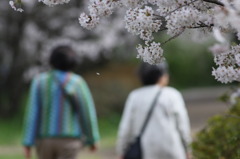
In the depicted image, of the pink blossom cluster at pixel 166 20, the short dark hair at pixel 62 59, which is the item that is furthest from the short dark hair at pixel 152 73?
the pink blossom cluster at pixel 166 20

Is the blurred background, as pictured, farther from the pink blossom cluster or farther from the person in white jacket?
the pink blossom cluster

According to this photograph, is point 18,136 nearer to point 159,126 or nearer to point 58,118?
point 58,118

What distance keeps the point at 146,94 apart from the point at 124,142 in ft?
1.50

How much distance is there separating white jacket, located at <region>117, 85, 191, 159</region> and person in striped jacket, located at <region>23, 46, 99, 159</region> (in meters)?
0.50

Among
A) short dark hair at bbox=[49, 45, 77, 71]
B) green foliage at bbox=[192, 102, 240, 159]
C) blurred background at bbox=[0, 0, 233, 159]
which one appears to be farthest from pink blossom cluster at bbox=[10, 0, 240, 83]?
blurred background at bbox=[0, 0, 233, 159]

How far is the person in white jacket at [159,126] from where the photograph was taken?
566 centimetres

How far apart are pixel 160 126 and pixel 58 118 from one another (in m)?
1.00

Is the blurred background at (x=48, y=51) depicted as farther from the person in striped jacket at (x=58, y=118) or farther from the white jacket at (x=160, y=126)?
the white jacket at (x=160, y=126)

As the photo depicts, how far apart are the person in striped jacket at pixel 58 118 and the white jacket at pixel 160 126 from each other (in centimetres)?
50

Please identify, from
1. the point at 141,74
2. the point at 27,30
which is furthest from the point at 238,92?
the point at 27,30

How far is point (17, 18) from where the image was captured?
1680 cm

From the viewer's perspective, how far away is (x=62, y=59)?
634 cm

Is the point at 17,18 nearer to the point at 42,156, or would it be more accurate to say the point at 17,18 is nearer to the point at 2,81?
the point at 2,81

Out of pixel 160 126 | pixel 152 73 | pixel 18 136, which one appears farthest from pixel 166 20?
pixel 18 136
